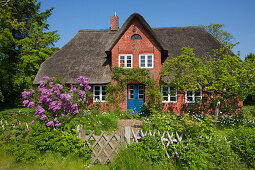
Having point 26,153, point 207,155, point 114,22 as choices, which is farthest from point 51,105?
point 114,22

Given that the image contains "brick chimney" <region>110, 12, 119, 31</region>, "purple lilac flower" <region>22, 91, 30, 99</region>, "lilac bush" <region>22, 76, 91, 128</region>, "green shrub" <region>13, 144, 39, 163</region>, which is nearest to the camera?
"green shrub" <region>13, 144, 39, 163</region>

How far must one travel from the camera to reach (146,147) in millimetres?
3908

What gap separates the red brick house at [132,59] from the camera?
36.8 feet

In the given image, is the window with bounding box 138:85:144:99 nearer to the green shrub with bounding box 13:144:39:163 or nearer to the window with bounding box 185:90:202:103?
the window with bounding box 185:90:202:103

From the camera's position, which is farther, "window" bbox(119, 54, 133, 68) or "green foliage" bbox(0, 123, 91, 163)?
"window" bbox(119, 54, 133, 68)

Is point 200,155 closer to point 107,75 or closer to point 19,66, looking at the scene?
point 107,75

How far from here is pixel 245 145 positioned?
12.4 ft

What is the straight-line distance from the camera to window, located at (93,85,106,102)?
39.0 ft

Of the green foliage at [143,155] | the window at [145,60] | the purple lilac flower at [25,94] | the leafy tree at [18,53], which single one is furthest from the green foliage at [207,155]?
the leafy tree at [18,53]

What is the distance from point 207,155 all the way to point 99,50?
39.5 ft

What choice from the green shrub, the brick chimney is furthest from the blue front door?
the green shrub

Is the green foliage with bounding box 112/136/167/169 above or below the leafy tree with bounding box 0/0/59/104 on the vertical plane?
below

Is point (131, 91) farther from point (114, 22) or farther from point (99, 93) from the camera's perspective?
point (114, 22)

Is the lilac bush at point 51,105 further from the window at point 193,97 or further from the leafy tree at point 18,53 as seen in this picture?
the leafy tree at point 18,53
